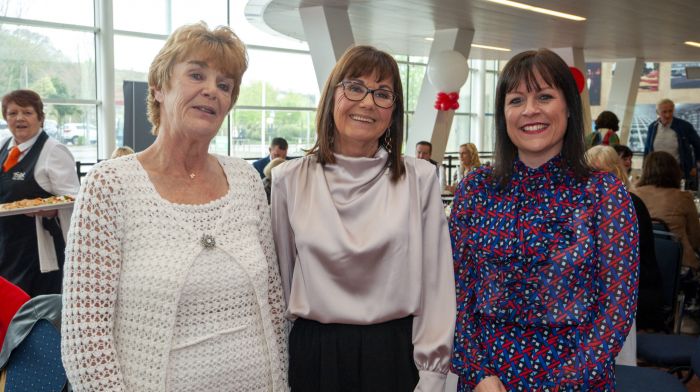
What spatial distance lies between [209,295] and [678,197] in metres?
4.37

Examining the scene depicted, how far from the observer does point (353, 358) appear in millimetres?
1858

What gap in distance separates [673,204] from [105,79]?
30.9ft

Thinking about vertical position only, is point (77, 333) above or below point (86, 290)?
below

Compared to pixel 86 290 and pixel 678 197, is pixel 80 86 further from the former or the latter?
pixel 86 290

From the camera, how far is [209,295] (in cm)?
170

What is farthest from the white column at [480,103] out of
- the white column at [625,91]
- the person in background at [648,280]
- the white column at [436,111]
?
the person in background at [648,280]

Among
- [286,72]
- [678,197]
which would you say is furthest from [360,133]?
[286,72]

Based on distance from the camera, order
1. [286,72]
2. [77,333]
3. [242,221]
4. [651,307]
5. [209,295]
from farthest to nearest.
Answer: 1. [286,72]
2. [651,307]
3. [242,221]
4. [209,295]
5. [77,333]

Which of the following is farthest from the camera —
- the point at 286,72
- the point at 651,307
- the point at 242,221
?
the point at 286,72

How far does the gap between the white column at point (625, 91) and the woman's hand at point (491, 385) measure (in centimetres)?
1742

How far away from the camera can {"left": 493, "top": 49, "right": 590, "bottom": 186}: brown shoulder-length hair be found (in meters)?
1.78

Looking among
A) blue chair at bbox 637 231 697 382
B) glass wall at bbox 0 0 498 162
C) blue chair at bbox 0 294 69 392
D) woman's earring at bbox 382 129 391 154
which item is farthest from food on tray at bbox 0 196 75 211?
glass wall at bbox 0 0 498 162

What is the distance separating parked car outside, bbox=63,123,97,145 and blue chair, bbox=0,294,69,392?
9.95 m

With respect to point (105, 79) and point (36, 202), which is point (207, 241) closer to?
point (36, 202)
